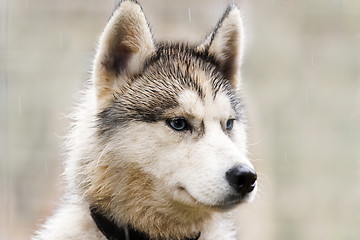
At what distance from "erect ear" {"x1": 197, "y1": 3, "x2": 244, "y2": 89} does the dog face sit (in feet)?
0.68

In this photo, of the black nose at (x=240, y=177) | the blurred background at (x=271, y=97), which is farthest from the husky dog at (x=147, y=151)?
the blurred background at (x=271, y=97)

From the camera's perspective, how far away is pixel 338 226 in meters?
8.57

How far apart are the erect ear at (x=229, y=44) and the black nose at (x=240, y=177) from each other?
3.05 ft

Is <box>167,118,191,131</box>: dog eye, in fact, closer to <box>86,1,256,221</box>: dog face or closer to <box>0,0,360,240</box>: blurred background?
<box>86,1,256,221</box>: dog face

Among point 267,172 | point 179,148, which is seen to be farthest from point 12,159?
point 179,148

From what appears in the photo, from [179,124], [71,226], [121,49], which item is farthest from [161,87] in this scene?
[71,226]

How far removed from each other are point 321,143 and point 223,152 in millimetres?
6454

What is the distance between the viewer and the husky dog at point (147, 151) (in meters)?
2.71

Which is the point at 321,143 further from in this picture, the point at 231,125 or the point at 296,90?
the point at 231,125

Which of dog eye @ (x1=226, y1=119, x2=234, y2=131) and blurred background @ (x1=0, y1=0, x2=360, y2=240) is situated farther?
blurred background @ (x1=0, y1=0, x2=360, y2=240)

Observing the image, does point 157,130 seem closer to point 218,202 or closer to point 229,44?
point 218,202

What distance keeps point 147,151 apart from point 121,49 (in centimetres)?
63

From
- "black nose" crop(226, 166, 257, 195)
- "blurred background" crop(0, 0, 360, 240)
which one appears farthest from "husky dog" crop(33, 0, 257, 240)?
"blurred background" crop(0, 0, 360, 240)

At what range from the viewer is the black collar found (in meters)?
2.72
